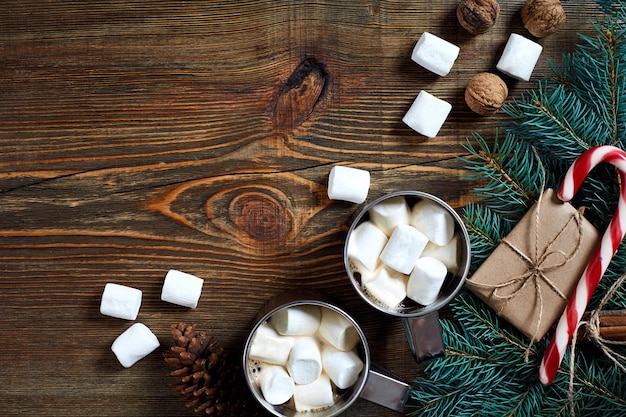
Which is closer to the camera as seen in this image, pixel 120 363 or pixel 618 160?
pixel 618 160

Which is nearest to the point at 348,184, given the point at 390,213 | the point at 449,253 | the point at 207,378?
the point at 390,213

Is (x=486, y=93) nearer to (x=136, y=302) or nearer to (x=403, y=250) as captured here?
(x=403, y=250)

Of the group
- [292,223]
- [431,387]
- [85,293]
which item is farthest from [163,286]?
[431,387]

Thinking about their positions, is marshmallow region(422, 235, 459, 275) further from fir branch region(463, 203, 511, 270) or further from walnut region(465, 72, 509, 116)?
walnut region(465, 72, 509, 116)

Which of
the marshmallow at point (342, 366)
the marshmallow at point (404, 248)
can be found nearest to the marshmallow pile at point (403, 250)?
the marshmallow at point (404, 248)

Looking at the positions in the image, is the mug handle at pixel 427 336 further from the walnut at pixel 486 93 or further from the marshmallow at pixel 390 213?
the walnut at pixel 486 93

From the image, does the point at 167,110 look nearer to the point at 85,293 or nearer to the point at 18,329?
the point at 85,293
